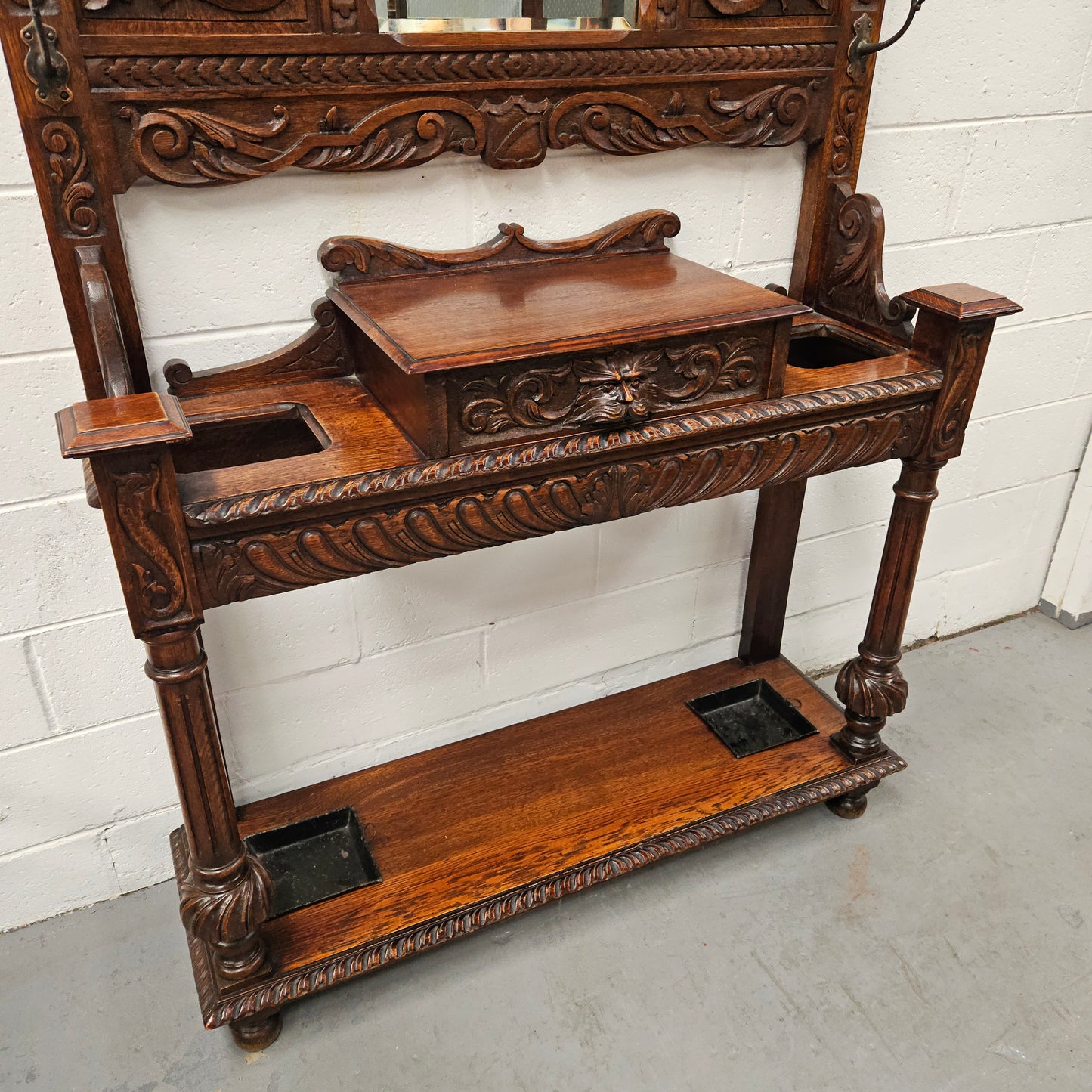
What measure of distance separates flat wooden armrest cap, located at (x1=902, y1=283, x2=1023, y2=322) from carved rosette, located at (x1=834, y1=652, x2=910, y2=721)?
638mm

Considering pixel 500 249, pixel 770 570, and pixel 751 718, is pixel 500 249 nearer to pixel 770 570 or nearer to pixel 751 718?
pixel 770 570

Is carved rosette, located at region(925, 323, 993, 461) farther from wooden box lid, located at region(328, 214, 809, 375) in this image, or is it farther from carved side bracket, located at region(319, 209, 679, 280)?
carved side bracket, located at region(319, 209, 679, 280)

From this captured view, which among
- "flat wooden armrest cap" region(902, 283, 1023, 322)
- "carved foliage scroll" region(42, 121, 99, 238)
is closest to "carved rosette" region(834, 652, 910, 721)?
"flat wooden armrest cap" region(902, 283, 1023, 322)

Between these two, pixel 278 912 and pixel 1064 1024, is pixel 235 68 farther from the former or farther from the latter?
pixel 1064 1024

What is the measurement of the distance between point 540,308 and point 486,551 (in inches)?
21.9

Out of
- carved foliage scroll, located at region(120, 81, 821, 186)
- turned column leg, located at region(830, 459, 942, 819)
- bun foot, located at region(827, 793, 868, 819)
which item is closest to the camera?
carved foliage scroll, located at region(120, 81, 821, 186)

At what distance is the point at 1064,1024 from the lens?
1.40m

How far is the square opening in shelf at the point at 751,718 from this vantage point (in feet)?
5.85

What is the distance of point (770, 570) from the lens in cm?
190

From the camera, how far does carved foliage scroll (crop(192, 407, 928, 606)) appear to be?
3.35ft

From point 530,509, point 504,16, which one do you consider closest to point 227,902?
point 530,509

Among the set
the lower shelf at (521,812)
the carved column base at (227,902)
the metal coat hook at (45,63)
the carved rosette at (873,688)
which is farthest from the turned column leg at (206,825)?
the carved rosette at (873,688)

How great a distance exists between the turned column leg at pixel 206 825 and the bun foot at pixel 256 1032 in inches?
3.7

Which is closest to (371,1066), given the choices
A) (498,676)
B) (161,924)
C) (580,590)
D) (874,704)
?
A: (161,924)
